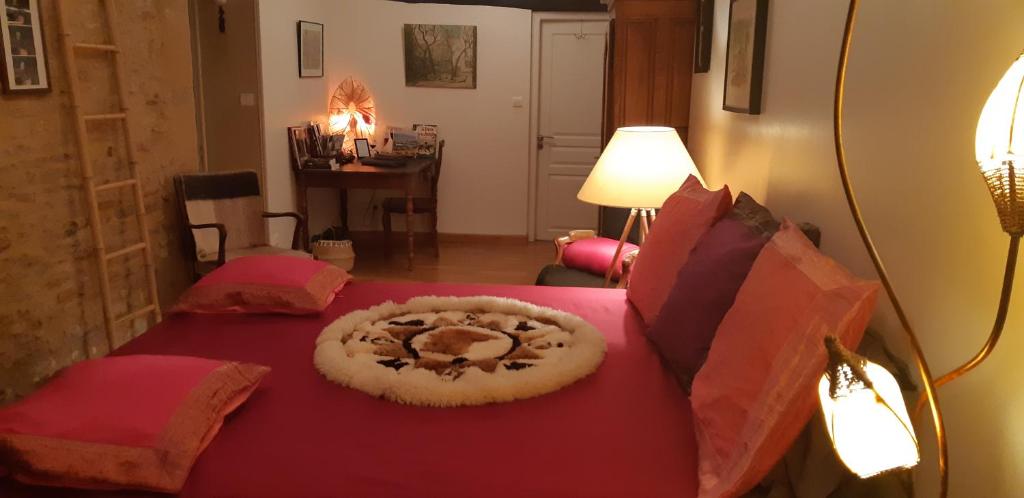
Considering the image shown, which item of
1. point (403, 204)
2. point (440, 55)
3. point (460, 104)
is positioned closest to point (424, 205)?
point (403, 204)

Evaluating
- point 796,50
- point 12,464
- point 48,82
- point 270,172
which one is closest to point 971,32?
point 796,50

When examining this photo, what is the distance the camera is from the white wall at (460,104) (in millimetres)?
6465

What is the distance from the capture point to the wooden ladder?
127 inches

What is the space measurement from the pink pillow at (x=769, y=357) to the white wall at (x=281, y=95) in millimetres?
4165

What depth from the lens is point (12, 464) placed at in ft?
4.80

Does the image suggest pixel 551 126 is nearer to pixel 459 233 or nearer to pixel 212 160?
pixel 459 233

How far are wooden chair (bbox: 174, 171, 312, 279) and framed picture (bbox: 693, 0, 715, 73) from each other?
2.37 metres

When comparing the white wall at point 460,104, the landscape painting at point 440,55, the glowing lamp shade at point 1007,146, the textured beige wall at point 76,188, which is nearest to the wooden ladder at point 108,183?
the textured beige wall at point 76,188

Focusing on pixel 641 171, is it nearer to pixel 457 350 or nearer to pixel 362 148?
pixel 457 350

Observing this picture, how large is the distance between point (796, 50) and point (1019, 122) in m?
1.54

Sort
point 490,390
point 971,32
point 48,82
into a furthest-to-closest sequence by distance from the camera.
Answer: point 48,82 → point 490,390 → point 971,32

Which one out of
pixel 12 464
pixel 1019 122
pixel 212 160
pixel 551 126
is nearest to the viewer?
pixel 1019 122

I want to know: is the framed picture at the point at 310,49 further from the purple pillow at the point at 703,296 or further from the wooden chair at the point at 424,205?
the purple pillow at the point at 703,296

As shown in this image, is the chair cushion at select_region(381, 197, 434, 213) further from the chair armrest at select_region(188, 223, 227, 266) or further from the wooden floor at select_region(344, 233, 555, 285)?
the chair armrest at select_region(188, 223, 227, 266)
